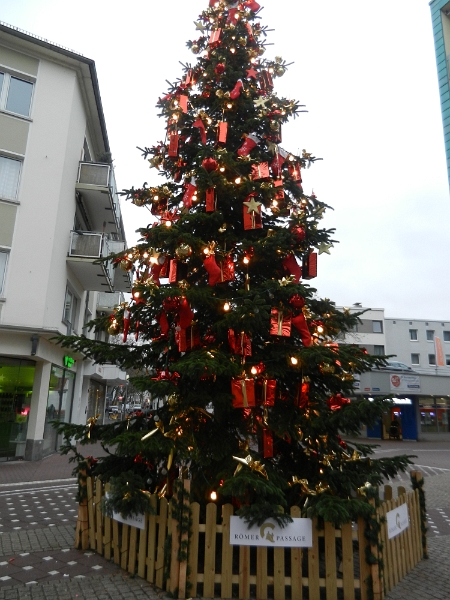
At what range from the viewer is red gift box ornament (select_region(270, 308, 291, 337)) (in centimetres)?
589

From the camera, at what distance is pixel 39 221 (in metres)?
15.8

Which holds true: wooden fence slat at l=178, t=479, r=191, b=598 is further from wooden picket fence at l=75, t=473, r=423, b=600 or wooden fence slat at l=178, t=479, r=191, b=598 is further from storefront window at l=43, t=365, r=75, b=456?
storefront window at l=43, t=365, r=75, b=456

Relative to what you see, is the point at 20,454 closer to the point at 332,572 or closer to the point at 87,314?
Result: the point at 87,314

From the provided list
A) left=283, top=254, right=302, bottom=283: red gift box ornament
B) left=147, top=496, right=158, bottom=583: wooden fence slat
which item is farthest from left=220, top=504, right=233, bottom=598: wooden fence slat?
left=283, top=254, right=302, bottom=283: red gift box ornament

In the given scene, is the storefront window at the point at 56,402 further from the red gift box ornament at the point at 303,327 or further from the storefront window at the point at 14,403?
the red gift box ornament at the point at 303,327

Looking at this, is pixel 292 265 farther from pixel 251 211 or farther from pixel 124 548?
pixel 124 548

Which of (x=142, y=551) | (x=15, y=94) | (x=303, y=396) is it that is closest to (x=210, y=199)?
(x=303, y=396)

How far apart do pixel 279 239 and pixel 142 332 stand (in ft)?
8.56

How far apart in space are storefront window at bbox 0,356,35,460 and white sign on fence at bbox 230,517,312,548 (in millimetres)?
13453

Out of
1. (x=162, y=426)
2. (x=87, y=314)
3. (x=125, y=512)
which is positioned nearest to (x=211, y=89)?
(x=162, y=426)

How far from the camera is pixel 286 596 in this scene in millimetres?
4938

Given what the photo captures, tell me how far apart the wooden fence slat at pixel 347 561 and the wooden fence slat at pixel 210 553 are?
137 centimetres

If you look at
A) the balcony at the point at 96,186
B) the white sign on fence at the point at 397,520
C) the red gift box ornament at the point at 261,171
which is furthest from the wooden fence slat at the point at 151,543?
the balcony at the point at 96,186

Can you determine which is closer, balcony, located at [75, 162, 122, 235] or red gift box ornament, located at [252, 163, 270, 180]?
red gift box ornament, located at [252, 163, 270, 180]
